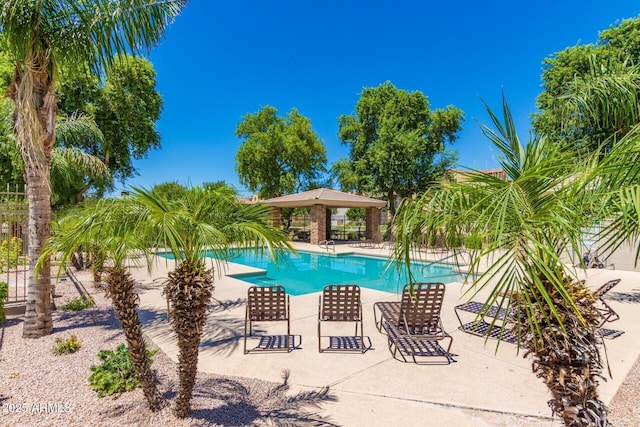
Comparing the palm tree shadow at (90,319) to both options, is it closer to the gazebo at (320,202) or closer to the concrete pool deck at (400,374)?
the concrete pool deck at (400,374)

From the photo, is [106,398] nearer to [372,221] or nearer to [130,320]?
[130,320]

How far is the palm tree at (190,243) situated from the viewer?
9.25ft

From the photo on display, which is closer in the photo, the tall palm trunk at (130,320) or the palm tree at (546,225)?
the palm tree at (546,225)

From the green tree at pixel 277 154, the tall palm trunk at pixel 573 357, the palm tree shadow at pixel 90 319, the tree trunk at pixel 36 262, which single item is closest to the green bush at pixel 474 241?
the tall palm trunk at pixel 573 357

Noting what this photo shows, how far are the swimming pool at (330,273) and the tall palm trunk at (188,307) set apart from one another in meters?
7.05

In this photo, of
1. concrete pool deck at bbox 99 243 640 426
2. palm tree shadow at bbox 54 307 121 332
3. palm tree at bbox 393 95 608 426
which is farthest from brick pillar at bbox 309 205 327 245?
palm tree at bbox 393 95 608 426

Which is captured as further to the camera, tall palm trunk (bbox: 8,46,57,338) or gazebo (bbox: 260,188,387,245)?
gazebo (bbox: 260,188,387,245)

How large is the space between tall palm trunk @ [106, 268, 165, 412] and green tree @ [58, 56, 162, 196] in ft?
55.0

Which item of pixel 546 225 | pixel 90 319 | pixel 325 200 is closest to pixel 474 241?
pixel 546 225

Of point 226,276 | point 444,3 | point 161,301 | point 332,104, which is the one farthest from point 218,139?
point 161,301

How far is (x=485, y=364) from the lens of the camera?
4.43 m

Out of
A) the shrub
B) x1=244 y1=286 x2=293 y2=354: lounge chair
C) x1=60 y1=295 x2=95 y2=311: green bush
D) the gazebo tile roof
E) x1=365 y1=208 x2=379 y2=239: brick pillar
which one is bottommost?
x1=60 y1=295 x2=95 y2=311: green bush

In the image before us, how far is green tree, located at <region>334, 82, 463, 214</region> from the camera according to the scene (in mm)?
24109

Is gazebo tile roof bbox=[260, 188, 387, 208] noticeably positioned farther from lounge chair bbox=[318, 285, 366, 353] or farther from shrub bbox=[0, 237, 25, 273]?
lounge chair bbox=[318, 285, 366, 353]
